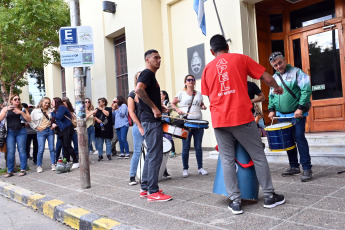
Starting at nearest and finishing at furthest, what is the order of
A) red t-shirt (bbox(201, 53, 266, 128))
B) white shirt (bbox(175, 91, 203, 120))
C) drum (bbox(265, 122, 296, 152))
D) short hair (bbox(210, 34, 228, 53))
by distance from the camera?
red t-shirt (bbox(201, 53, 266, 128)) < short hair (bbox(210, 34, 228, 53)) < drum (bbox(265, 122, 296, 152)) < white shirt (bbox(175, 91, 203, 120))

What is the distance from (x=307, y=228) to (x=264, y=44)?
6.22 m

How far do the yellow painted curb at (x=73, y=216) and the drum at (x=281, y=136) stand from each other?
9.12 feet

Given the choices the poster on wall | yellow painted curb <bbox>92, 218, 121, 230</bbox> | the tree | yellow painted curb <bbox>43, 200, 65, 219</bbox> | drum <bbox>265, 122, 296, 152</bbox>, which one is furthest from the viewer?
the tree

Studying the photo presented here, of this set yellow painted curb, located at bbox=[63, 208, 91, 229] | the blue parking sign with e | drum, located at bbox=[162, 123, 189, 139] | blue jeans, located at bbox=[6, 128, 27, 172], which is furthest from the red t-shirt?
blue jeans, located at bbox=[6, 128, 27, 172]

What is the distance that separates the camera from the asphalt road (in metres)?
4.31

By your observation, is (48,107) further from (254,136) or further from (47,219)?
(254,136)

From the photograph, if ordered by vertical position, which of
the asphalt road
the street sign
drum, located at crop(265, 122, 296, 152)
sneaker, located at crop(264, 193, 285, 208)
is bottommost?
the asphalt road

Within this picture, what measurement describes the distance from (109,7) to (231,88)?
330 inches

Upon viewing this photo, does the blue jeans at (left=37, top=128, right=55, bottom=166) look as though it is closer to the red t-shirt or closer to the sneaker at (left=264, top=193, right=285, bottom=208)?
the red t-shirt

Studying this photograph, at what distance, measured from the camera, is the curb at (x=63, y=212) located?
3777mm

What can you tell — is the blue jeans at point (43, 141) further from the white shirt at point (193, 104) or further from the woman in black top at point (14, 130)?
the white shirt at point (193, 104)

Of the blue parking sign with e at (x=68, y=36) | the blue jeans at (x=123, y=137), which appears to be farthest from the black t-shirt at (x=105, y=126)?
the blue parking sign with e at (x=68, y=36)

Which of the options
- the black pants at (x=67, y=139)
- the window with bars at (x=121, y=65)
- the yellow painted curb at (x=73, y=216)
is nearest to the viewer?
the yellow painted curb at (x=73, y=216)

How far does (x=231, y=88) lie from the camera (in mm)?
3562
